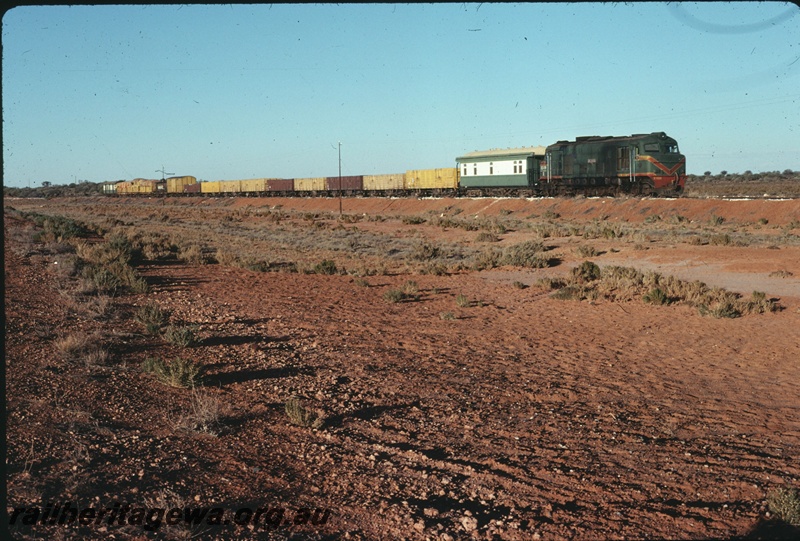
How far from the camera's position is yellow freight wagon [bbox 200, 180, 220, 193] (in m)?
100

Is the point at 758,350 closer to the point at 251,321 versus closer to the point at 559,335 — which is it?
the point at 559,335

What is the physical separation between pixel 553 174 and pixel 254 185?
56396mm

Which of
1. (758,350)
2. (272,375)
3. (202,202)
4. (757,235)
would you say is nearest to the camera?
(272,375)

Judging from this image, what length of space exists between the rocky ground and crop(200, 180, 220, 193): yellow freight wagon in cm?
8245

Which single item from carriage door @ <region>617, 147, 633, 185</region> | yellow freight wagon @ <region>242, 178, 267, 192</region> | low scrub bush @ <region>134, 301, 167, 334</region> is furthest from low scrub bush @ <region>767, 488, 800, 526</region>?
yellow freight wagon @ <region>242, 178, 267, 192</region>

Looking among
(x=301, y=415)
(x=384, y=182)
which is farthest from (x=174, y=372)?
A: (x=384, y=182)

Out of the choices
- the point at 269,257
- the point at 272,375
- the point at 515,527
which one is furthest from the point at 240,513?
the point at 269,257

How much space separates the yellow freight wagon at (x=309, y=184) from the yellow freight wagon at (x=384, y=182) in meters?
7.26

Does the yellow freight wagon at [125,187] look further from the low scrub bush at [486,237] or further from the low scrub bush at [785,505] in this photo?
the low scrub bush at [785,505]

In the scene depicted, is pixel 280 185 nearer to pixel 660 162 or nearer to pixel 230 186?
pixel 230 186

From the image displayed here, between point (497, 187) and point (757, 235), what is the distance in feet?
94.7

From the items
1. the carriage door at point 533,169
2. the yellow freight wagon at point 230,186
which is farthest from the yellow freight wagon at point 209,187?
the carriage door at point 533,169

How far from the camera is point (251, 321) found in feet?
47.3

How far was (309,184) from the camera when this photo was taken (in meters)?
86.2
